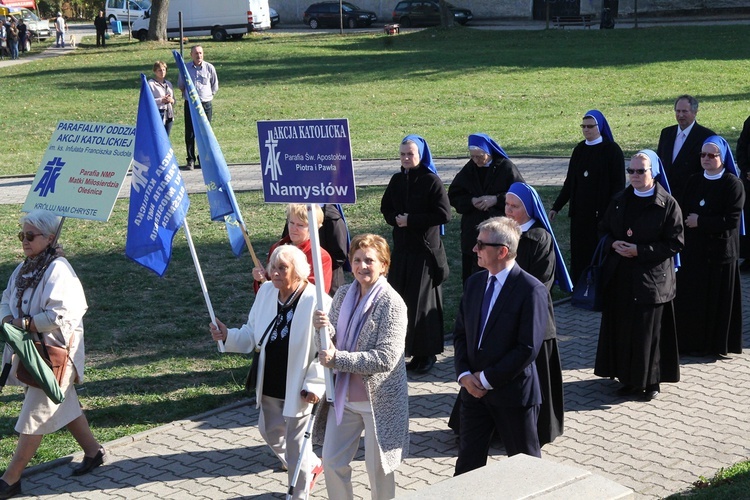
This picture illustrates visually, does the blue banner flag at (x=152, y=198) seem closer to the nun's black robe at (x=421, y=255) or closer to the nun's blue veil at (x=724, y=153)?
the nun's black robe at (x=421, y=255)

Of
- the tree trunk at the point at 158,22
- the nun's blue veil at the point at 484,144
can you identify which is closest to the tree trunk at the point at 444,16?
the tree trunk at the point at 158,22

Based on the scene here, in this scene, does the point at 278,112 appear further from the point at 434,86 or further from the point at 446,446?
the point at 446,446

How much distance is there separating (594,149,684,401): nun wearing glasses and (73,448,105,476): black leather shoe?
13.7ft

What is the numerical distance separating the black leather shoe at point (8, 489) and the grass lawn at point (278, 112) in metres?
0.60

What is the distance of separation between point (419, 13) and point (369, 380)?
160 ft

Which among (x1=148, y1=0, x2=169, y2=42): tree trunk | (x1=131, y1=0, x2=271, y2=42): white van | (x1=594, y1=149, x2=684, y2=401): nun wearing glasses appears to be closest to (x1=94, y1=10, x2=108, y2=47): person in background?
(x1=131, y1=0, x2=271, y2=42): white van

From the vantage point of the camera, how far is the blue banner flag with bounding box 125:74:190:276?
22.0 feet

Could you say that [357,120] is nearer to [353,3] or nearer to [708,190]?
[708,190]

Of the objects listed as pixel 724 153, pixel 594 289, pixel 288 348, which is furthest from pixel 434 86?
pixel 288 348

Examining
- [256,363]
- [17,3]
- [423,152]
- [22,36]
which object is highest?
[17,3]

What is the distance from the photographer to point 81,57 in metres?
41.5

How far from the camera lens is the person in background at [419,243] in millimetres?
8773

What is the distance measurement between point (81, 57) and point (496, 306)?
38.9 meters

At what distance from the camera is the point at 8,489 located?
671cm
